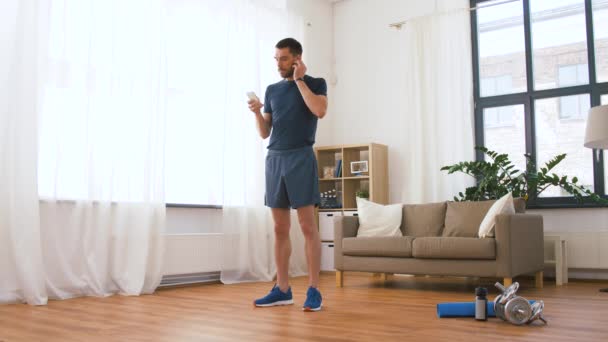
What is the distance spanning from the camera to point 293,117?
300 centimetres

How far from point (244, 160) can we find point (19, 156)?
2095mm

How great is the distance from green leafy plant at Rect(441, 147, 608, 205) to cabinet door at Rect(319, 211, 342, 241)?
1.32m

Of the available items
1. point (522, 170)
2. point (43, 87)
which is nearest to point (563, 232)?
point (522, 170)

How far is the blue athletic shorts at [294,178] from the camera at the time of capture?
2.95 m

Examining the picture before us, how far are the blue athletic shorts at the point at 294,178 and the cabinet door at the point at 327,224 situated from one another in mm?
2918

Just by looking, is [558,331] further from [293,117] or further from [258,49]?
[258,49]

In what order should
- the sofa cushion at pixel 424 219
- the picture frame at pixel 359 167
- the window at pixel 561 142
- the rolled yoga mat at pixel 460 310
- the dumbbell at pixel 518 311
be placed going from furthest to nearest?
the picture frame at pixel 359 167 → the window at pixel 561 142 → the sofa cushion at pixel 424 219 → the rolled yoga mat at pixel 460 310 → the dumbbell at pixel 518 311

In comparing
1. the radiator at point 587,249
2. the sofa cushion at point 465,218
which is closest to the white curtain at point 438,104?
the sofa cushion at point 465,218

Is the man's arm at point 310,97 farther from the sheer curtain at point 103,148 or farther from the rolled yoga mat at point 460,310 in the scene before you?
the sheer curtain at point 103,148

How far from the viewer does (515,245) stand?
12.5 feet

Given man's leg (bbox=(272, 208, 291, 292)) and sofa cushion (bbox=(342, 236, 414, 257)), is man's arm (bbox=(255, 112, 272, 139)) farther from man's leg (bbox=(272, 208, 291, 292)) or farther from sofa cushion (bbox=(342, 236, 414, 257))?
sofa cushion (bbox=(342, 236, 414, 257))

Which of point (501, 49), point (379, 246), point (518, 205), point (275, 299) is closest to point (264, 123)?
point (275, 299)

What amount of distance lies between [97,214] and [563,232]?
151 inches

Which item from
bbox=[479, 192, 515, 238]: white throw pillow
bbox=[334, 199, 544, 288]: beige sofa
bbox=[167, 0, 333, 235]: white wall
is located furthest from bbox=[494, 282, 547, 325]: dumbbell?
bbox=[167, 0, 333, 235]: white wall
